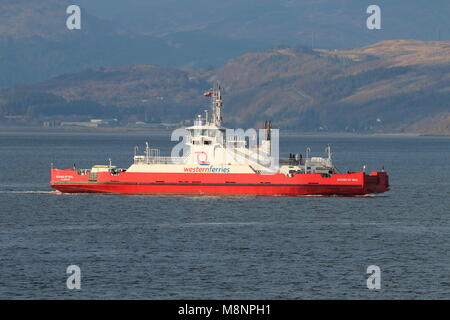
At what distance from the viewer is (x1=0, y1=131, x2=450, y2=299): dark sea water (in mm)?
46719

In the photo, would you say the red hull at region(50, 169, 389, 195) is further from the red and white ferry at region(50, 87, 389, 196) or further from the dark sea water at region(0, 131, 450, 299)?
the dark sea water at region(0, 131, 450, 299)

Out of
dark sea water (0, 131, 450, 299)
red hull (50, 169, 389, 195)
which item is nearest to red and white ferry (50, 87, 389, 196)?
red hull (50, 169, 389, 195)

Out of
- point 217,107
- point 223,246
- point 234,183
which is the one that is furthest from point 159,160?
point 223,246

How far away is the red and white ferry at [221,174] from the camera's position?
277 ft

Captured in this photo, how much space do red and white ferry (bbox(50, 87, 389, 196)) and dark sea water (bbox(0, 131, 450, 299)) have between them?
3.57ft

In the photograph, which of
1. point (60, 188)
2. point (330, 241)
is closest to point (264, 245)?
point (330, 241)

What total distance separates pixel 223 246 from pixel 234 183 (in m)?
25.8

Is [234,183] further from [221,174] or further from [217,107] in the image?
[217,107]

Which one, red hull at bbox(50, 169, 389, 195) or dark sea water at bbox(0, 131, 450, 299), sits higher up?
red hull at bbox(50, 169, 389, 195)

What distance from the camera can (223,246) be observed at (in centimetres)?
5900

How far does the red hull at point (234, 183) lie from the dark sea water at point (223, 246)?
2.94 feet

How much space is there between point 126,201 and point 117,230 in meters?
17.6

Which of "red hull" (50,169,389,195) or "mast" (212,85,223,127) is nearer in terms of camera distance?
"red hull" (50,169,389,195)

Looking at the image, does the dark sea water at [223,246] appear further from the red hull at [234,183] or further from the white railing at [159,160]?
the white railing at [159,160]
